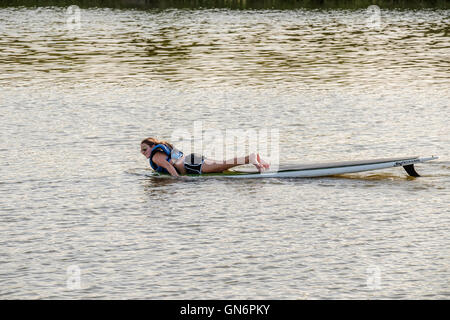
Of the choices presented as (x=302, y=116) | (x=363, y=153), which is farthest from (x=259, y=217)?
(x=302, y=116)

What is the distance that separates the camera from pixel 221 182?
17.6 meters

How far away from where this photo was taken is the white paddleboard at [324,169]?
57.0ft

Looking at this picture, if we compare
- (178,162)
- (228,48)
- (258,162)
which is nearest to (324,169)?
(258,162)

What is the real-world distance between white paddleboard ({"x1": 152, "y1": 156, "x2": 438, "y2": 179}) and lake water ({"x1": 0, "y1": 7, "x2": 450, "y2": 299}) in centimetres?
17

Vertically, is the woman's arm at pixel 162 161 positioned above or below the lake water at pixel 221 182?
above

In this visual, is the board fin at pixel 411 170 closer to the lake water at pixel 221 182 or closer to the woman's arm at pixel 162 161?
the lake water at pixel 221 182

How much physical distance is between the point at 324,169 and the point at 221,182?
198cm

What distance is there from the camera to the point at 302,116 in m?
25.0

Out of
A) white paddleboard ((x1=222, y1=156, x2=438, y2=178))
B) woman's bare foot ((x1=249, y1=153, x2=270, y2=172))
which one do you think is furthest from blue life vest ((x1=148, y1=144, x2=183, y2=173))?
woman's bare foot ((x1=249, y1=153, x2=270, y2=172))

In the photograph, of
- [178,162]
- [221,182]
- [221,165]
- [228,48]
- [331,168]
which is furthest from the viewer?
[228,48]

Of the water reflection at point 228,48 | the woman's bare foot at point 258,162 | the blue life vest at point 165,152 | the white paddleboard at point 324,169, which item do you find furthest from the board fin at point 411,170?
the water reflection at point 228,48

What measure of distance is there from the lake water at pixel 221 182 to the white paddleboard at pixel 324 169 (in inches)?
6.8

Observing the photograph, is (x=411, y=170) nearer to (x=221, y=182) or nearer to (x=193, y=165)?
(x=221, y=182)
